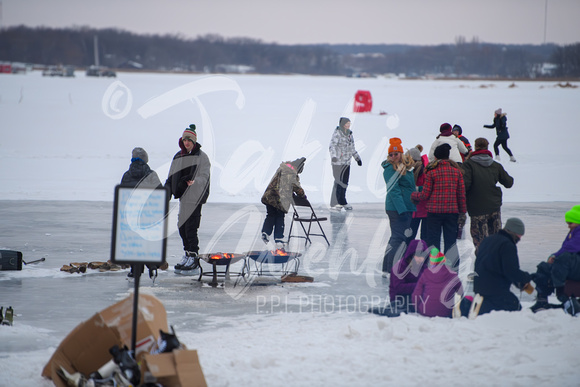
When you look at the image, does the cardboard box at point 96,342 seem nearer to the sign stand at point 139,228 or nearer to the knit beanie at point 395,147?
the sign stand at point 139,228

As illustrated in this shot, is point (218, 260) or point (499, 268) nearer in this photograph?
point (499, 268)

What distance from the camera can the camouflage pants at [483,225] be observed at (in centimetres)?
936

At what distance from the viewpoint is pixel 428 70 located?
182875 mm

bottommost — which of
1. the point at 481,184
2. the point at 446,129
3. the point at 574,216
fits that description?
the point at 574,216

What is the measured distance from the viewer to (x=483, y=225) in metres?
9.38

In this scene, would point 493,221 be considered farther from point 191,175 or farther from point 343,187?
point 343,187

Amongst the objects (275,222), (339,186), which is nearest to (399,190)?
(275,222)

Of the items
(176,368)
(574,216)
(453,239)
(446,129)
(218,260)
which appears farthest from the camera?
(446,129)

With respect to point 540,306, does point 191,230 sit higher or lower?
higher

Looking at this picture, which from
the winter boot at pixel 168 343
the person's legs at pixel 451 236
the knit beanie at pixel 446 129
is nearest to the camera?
the winter boot at pixel 168 343

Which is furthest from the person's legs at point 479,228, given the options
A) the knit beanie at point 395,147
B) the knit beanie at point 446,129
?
the knit beanie at point 446,129

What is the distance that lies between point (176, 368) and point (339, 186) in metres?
9.90

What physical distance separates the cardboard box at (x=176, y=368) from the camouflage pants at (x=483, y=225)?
17.8 ft

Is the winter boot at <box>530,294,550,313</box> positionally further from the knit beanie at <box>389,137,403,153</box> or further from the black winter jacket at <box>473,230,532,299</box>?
the knit beanie at <box>389,137,403,153</box>
